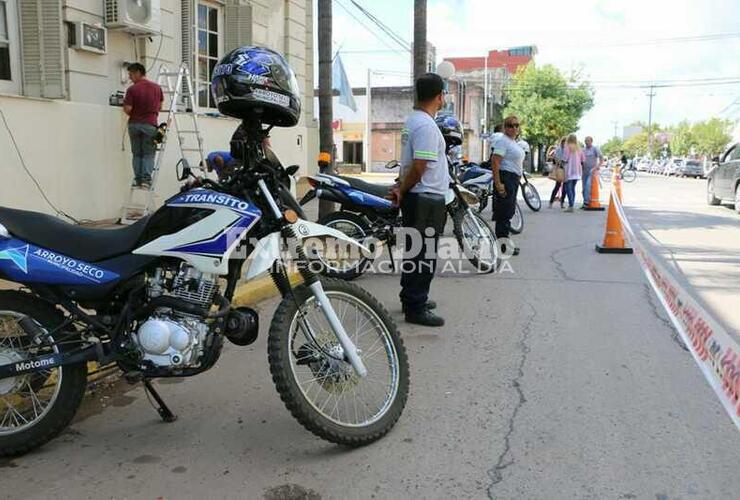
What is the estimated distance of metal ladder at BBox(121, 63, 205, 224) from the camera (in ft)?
29.2

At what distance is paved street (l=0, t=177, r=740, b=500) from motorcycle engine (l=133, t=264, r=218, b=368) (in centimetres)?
53

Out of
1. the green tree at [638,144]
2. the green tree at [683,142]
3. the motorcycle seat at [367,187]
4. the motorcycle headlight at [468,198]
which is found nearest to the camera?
the motorcycle seat at [367,187]

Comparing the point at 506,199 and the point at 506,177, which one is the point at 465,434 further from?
the point at 506,177

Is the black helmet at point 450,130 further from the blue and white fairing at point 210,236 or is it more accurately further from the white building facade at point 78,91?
the blue and white fairing at point 210,236

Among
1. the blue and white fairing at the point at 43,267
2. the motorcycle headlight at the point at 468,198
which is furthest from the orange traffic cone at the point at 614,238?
the blue and white fairing at the point at 43,267

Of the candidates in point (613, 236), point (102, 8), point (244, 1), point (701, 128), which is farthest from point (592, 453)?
point (701, 128)

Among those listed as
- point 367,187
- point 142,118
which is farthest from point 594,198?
point 142,118

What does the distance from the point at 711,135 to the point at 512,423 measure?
115390 millimetres

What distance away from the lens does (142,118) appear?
8.54m

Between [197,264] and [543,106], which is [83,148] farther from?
[543,106]

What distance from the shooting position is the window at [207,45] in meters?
11.1

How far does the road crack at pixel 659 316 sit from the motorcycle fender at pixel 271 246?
3253 mm

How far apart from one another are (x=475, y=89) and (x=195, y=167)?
1721 inches

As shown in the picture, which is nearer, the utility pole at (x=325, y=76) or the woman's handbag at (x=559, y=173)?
the utility pole at (x=325, y=76)
